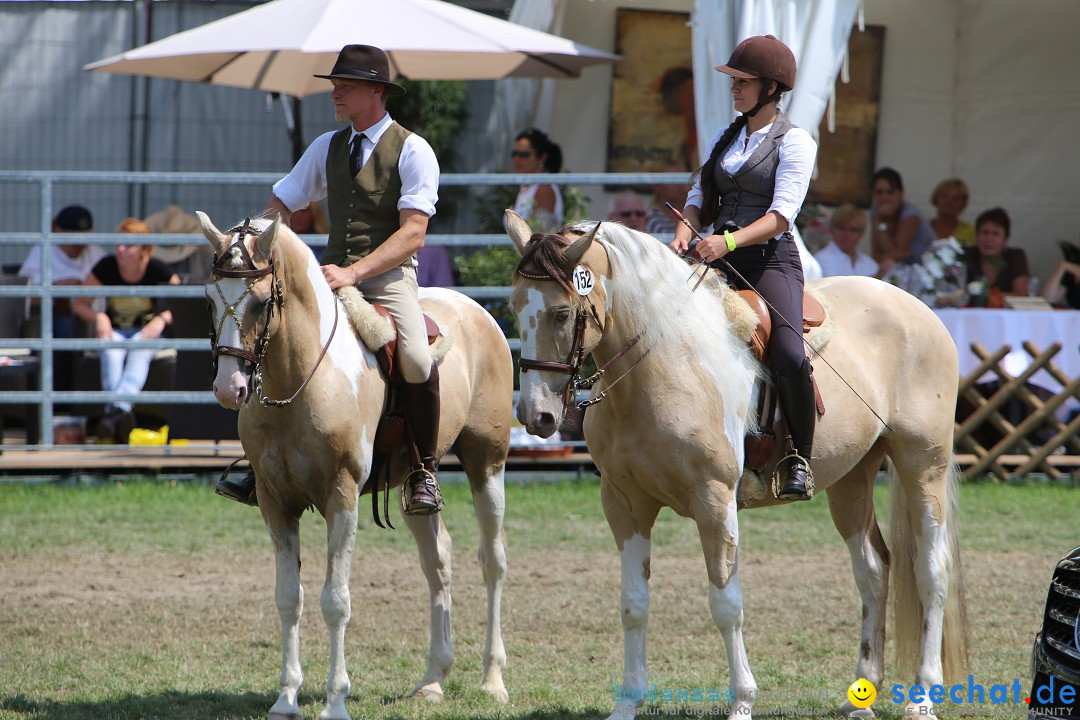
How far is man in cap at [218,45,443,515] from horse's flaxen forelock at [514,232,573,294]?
3.28ft

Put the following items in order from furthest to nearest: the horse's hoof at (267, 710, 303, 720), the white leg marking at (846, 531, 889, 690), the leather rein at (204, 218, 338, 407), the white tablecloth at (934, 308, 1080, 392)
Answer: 1. the white tablecloth at (934, 308, 1080, 392)
2. the white leg marking at (846, 531, 889, 690)
3. the horse's hoof at (267, 710, 303, 720)
4. the leather rein at (204, 218, 338, 407)

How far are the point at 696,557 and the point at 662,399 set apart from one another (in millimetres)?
3807

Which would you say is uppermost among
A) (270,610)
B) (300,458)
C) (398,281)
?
(398,281)

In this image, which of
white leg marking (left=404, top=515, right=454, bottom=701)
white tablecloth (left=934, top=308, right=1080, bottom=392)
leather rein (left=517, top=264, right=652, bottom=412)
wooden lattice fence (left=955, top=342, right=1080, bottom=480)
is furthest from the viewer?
white tablecloth (left=934, top=308, right=1080, bottom=392)

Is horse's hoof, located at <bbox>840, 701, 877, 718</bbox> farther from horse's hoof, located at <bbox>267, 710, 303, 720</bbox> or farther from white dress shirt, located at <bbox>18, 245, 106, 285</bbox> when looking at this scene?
white dress shirt, located at <bbox>18, 245, 106, 285</bbox>

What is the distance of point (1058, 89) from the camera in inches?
494

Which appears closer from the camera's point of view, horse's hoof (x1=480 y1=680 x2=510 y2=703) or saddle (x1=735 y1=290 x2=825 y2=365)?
saddle (x1=735 y1=290 x2=825 y2=365)

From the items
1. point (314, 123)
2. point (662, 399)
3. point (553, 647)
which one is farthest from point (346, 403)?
point (314, 123)

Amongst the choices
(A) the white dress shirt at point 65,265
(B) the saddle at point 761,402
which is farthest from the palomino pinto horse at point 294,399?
(A) the white dress shirt at point 65,265

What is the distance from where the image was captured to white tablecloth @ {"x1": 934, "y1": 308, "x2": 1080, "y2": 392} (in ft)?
33.6

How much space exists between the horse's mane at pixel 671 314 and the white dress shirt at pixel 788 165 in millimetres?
472

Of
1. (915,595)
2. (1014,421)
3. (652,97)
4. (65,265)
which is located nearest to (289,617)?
(915,595)

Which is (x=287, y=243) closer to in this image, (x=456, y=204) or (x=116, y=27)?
(x=456, y=204)

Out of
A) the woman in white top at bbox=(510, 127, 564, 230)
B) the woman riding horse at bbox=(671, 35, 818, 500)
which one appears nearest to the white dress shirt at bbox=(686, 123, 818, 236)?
the woman riding horse at bbox=(671, 35, 818, 500)
